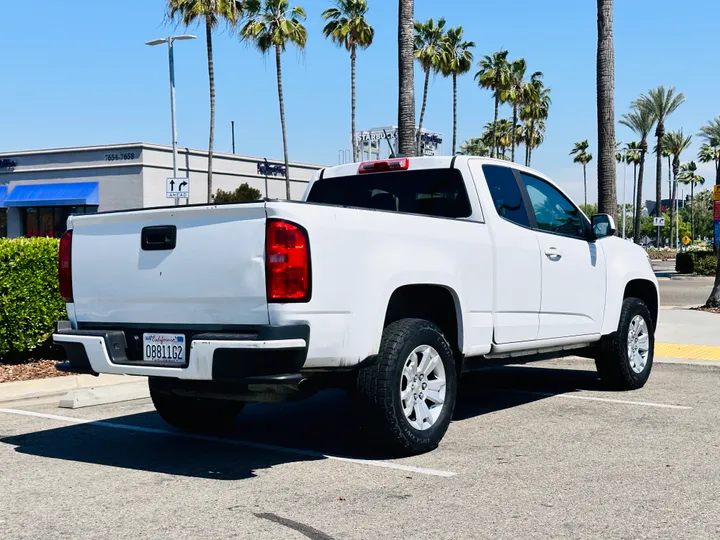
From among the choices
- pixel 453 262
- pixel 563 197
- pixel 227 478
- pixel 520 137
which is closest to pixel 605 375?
pixel 563 197

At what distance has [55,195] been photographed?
46.9 metres

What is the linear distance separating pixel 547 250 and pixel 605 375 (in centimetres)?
197

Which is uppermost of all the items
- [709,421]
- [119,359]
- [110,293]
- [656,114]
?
[656,114]

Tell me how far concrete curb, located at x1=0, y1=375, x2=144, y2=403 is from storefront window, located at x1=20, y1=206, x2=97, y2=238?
3853 centimetres

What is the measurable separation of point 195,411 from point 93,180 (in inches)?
1643

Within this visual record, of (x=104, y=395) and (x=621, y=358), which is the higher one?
(x=621, y=358)

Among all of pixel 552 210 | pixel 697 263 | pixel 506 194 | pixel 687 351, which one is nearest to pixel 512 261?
pixel 506 194

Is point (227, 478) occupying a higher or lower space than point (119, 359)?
→ lower

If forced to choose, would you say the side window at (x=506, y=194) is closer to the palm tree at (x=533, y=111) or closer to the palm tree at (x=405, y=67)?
the palm tree at (x=405, y=67)

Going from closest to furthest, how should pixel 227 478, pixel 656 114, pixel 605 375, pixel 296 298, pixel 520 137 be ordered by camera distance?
pixel 296 298, pixel 227 478, pixel 605 375, pixel 656 114, pixel 520 137

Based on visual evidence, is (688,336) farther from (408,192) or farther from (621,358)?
(408,192)

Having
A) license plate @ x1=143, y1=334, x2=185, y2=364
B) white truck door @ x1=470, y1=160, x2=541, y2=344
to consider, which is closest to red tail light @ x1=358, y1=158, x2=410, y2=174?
white truck door @ x1=470, y1=160, x2=541, y2=344

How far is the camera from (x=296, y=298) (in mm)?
5133

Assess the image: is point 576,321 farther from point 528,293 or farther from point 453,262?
point 453,262
